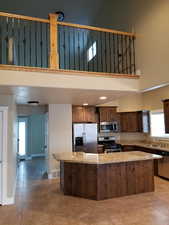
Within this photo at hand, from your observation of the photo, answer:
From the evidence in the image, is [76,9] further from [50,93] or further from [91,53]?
[50,93]

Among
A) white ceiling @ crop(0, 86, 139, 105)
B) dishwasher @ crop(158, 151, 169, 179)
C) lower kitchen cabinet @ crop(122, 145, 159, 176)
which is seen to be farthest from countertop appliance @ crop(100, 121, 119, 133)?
white ceiling @ crop(0, 86, 139, 105)

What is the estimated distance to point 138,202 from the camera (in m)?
3.82

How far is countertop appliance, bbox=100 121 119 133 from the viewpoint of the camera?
7207 millimetres

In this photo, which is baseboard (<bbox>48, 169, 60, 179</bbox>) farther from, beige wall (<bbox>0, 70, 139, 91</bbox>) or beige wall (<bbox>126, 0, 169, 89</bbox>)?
beige wall (<bbox>126, 0, 169, 89</bbox>)

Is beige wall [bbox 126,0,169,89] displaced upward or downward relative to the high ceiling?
downward

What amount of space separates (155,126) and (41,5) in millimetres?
6446

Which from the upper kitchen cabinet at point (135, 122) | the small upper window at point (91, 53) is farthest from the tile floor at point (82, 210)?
the small upper window at point (91, 53)

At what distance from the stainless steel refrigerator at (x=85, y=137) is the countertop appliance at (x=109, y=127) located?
55cm

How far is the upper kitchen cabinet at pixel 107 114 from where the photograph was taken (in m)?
7.16

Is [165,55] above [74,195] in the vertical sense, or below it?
above

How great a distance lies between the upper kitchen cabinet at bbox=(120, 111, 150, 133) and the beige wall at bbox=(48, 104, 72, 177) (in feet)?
7.72

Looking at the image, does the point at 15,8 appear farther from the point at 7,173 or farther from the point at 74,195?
the point at 74,195

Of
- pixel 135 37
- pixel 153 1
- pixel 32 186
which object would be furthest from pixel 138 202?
pixel 153 1

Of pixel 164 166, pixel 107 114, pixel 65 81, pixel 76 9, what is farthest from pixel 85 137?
pixel 76 9
